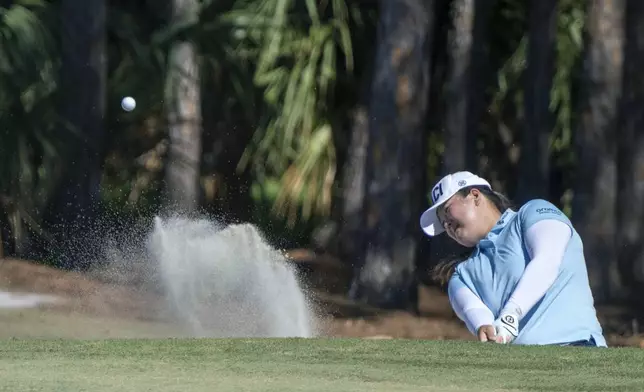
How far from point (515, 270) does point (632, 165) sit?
1081 cm

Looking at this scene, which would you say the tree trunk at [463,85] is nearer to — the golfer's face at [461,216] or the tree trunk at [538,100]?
the tree trunk at [538,100]

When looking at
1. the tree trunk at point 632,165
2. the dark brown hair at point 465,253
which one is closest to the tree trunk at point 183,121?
the tree trunk at point 632,165

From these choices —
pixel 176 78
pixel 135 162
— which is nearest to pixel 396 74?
pixel 176 78

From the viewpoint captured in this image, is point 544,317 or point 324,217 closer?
point 544,317

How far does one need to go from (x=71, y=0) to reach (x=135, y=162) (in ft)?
20.0

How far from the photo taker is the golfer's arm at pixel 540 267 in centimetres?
559

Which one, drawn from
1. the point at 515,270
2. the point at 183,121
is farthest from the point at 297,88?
A: the point at 515,270

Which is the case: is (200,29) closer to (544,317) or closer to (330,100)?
(330,100)

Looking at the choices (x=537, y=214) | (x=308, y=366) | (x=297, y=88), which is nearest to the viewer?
(x=308, y=366)

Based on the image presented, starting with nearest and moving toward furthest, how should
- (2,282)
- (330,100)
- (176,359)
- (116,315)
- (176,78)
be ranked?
(176,359) < (116,315) < (2,282) < (176,78) < (330,100)

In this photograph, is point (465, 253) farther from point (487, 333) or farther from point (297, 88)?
point (297, 88)

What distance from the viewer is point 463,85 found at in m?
18.9

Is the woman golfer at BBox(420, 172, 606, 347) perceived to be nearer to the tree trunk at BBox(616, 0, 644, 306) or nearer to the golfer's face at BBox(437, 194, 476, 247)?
the golfer's face at BBox(437, 194, 476, 247)

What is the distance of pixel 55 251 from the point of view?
54.4ft
